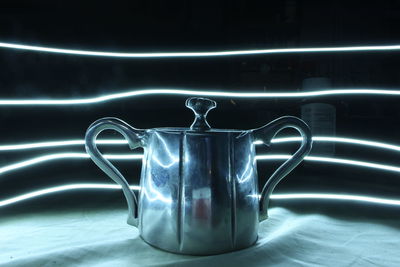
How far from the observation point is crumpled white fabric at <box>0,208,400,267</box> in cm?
43

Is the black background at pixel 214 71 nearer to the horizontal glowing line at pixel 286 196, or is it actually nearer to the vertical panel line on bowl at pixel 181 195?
the horizontal glowing line at pixel 286 196

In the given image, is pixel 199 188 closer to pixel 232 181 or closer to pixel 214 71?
pixel 232 181

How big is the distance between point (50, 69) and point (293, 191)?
64cm

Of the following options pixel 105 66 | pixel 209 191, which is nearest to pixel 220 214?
pixel 209 191

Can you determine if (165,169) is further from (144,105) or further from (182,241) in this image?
(144,105)

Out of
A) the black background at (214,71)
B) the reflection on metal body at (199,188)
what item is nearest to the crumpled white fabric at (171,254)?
the reflection on metal body at (199,188)

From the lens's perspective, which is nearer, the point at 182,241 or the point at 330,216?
the point at 182,241

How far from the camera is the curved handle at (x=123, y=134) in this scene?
470 millimetres

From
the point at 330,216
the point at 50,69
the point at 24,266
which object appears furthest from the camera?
the point at 50,69

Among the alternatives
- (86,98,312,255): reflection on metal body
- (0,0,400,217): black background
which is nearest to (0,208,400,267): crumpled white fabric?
(86,98,312,255): reflection on metal body

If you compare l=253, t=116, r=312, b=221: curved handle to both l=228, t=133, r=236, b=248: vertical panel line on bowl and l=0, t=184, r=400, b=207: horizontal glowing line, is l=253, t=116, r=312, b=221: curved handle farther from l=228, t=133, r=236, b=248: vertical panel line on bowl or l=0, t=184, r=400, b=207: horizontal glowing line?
l=0, t=184, r=400, b=207: horizontal glowing line

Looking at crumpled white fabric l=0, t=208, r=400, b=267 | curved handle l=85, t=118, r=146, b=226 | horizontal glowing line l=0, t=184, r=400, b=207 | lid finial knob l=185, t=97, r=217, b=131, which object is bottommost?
crumpled white fabric l=0, t=208, r=400, b=267

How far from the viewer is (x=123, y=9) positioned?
0.80m

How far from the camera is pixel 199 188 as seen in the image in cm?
43
